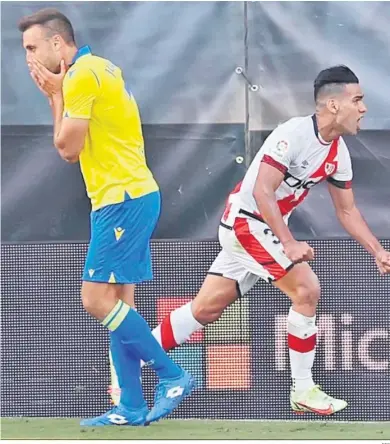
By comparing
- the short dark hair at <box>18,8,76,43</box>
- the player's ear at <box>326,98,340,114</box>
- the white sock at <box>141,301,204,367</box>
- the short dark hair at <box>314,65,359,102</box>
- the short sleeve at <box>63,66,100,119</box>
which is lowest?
the white sock at <box>141,301,204,367</box>

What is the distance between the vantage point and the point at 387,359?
6.96m

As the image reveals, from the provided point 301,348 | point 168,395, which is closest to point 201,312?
point 301,348

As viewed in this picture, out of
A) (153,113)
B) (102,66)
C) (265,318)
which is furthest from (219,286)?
(102,66)

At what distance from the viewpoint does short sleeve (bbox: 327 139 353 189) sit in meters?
6.48

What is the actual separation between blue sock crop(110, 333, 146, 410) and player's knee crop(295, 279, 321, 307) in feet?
2.91

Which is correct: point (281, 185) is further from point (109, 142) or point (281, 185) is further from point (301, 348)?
point (109, 142)

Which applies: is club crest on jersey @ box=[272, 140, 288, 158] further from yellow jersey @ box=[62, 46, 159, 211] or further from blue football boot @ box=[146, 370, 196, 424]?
blue football boot @ box=[146, 370, 196, 424]

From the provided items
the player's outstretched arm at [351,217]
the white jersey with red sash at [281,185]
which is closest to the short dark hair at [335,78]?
the white jersey with red sash at [281,185]

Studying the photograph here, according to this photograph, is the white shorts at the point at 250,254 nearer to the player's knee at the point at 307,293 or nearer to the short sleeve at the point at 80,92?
the player's knee at the point at 307,293

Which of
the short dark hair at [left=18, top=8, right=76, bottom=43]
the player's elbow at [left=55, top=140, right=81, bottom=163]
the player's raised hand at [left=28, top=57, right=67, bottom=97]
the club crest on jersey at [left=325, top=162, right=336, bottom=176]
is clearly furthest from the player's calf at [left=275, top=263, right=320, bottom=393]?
the short dark hair at [left=18, top=8, right=76, bottom=43]

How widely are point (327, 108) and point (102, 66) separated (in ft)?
3.89

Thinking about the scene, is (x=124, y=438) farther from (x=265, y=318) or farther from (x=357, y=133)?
(x=357, y=133)

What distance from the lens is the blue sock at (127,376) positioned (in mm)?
5980

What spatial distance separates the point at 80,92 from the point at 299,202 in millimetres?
1415
